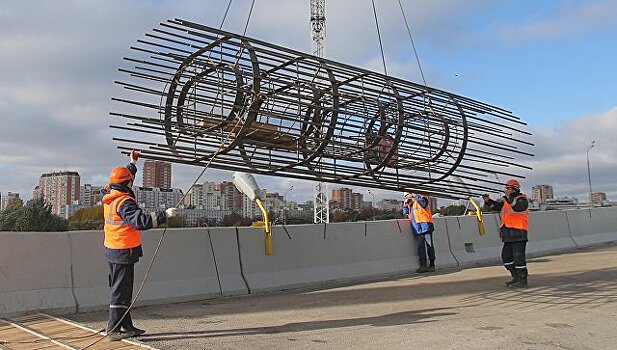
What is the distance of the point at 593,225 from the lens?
17953 millimetres

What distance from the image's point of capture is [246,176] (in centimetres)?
945

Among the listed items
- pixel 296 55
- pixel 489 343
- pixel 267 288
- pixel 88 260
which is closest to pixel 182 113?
pixel 296 55

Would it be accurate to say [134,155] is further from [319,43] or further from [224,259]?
[319,43]

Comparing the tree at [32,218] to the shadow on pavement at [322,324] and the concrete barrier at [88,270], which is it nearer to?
the concrete barrier at [88,270]

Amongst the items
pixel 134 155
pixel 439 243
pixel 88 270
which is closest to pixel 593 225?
pixel 439 243

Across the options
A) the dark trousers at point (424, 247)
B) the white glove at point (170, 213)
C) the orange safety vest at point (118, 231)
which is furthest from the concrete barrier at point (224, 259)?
the white glove at point (170, 213)

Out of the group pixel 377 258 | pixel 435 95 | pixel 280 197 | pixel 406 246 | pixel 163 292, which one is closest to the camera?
pixel 163 292

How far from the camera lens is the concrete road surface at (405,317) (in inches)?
215

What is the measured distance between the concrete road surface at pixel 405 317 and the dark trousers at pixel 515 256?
16.6 inches

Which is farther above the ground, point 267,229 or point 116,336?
point 267,229

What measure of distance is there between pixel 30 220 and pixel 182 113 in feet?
149

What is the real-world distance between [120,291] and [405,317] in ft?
11.3

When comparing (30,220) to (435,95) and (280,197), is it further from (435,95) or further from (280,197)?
(435,95)

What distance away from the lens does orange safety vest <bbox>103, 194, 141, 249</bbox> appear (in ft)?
19.0
